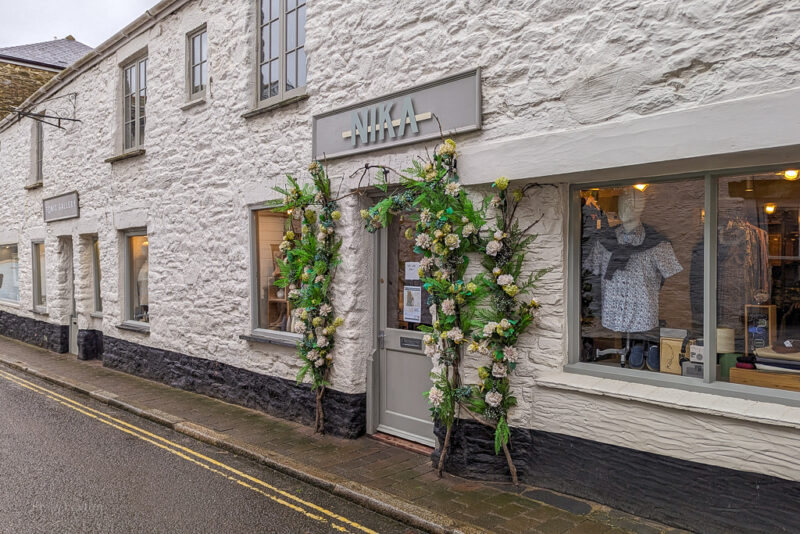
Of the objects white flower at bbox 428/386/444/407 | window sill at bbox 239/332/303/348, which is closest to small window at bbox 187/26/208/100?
window sill at bbox 239/332/303/348

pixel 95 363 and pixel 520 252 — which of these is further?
pixel 95 363

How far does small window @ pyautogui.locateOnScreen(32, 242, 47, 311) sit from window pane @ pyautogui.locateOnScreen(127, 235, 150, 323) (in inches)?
211

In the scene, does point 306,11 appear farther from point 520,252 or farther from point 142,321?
point 142,321

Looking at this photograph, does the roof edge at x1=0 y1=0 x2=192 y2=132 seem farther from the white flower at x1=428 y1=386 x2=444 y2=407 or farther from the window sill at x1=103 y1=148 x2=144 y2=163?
the white flower at x1=428 y1=386 x2=444 y2=407

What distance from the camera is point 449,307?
5.50 meters

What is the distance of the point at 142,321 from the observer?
11.2 meters

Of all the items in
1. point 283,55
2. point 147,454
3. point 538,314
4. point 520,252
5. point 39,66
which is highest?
point 39,66

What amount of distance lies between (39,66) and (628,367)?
2074 centimetres

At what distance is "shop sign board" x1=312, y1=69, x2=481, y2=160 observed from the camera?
18.0ft

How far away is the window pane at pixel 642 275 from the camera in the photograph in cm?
467

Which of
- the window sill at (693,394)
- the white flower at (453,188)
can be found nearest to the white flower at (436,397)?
the window sill at (693,394)

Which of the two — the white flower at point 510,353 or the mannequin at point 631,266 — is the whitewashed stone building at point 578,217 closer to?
the mannequin at point 631,266

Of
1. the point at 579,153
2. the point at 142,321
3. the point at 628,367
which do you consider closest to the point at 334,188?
the point at 579,153

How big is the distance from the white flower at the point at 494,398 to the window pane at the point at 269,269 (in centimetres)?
368
